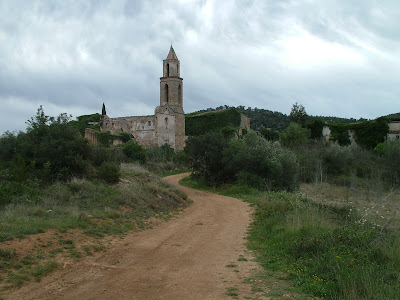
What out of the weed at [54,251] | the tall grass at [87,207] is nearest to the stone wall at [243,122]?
the tall grass at [87,207]

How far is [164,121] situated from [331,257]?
40875 millimetres

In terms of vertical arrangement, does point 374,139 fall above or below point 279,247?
above

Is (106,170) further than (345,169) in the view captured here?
No

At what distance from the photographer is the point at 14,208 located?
10375mm

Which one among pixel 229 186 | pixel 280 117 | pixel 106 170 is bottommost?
pixel 229 186

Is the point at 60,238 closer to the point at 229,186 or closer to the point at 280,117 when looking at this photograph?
the point at 229,186

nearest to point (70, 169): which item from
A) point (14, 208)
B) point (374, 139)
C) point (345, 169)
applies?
point (14, 208)

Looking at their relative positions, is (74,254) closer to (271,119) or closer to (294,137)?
(294,137)

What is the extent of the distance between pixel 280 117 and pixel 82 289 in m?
78.0

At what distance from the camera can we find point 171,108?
47156 millimetres

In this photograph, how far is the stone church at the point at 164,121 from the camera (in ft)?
152

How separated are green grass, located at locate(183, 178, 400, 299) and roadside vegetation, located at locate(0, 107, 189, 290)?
4.15 metres

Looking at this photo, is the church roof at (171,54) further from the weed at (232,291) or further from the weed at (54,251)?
the weed at (232,291)

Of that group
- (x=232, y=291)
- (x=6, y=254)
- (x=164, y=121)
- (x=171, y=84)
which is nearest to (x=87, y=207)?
(x=6, y=254)
